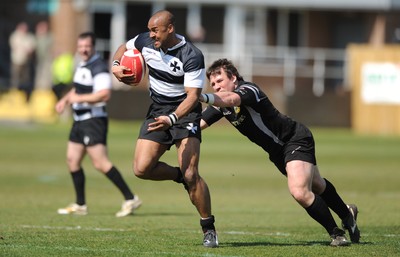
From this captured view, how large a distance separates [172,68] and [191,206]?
18.7ft

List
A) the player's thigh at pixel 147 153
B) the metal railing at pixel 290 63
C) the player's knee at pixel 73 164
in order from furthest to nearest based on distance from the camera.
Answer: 1. the metal railing at pixel 290 63
2. the player's knee at pixel 73 164
3. the player's thigh at pixel 147 153

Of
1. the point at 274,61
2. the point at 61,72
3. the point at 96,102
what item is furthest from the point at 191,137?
the point at 274,61

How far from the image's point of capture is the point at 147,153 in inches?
438

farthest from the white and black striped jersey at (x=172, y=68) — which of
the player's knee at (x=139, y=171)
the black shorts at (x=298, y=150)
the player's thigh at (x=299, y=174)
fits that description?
the player's thigh at (x=299, y=174)

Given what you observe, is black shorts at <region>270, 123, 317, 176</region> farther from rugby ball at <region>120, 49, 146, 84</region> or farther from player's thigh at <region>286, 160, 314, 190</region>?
rugby ball at <region>120, 49, 146, 84</region>

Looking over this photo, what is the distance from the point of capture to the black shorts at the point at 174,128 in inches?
432

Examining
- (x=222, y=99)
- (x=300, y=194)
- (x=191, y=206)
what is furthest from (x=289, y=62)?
(x=222, y=99)

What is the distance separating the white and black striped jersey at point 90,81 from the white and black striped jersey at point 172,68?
3415 millimetres

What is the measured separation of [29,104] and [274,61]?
38.5 ft

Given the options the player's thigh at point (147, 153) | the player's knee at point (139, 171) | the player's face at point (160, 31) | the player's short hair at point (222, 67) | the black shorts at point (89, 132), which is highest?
the player's face at point (160, 31)

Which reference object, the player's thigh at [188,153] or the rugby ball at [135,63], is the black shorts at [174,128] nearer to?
the player's thigh at [188,153]

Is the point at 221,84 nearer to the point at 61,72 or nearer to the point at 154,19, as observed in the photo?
the point at 154,19

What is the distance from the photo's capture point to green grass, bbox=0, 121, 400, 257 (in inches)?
419

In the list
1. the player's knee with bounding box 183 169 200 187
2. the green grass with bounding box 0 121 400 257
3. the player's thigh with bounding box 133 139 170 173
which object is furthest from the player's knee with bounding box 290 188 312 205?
the player's thigh with bounding box 133 139 170 173
